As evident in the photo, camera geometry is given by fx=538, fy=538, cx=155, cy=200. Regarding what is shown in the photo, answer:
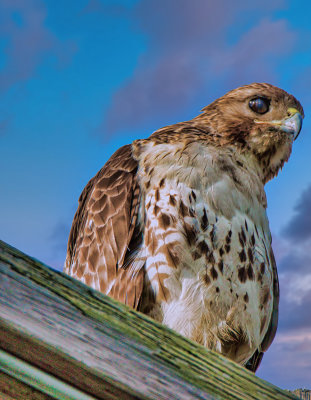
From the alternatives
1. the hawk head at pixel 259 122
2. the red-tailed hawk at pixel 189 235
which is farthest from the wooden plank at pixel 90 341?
the hawk head at pixel 259 122

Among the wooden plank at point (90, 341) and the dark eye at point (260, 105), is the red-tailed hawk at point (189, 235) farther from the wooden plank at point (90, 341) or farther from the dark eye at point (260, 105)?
the wooden plank at point (90, 341)

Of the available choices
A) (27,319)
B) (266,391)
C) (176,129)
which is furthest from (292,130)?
(27,319)

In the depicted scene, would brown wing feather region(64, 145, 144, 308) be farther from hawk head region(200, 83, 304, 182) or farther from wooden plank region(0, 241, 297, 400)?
wooden plank region(0, 241, 297, 400)

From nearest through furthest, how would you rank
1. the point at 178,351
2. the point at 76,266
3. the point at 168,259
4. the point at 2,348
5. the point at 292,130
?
the point at 2,348 < the point at 178,351 < the point at 168,259 < the point at 76,266 < the point at 292,130

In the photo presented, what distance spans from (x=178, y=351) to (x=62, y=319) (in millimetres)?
265

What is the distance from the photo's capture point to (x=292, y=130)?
14.6 ft

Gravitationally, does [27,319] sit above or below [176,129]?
below

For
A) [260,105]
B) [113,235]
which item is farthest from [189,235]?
[260,105]

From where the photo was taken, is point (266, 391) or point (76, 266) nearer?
point (266, 391)

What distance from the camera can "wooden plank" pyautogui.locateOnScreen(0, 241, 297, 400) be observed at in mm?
1022

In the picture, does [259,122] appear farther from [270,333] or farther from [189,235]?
[270,333]

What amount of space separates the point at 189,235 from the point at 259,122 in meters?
1.45

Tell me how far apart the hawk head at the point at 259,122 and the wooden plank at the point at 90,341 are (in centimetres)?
298

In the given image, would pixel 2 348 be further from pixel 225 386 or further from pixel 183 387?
pixel 225 386
